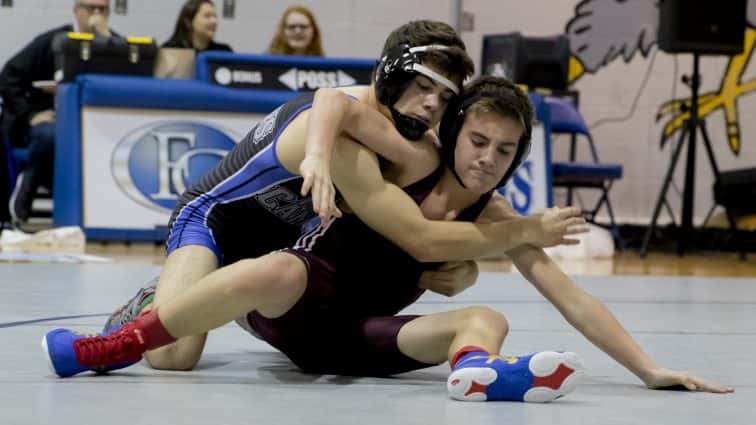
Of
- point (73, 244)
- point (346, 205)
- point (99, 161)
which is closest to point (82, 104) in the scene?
point (99, 161)

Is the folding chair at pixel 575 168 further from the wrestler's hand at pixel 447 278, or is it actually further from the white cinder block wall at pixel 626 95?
the wrestler's hand at pixel 447 278

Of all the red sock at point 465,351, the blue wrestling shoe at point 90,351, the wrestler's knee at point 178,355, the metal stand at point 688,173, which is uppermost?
the red sock at point 465,351

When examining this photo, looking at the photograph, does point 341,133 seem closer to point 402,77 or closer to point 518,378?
point 402,77

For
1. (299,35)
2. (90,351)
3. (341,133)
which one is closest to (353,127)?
(341,133)

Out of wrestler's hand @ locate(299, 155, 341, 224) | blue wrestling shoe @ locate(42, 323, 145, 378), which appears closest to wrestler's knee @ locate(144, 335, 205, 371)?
blue wrestling shoe @ locate(42, 323, 145, 378)

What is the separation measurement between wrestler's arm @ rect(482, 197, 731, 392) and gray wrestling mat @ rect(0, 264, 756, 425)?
46mm

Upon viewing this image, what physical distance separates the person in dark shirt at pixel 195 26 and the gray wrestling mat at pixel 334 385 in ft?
12.3

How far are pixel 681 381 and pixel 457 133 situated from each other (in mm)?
681

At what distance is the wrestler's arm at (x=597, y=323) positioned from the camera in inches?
95.0

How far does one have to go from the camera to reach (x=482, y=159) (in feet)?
7.88

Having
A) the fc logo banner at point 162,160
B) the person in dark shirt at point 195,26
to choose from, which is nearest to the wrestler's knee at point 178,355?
the fc logo banner at point 162,160

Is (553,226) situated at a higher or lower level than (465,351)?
higher

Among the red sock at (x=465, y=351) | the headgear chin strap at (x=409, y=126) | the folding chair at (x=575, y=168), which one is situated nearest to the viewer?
the red sock at (x=465, y=351)

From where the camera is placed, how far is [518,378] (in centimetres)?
215
